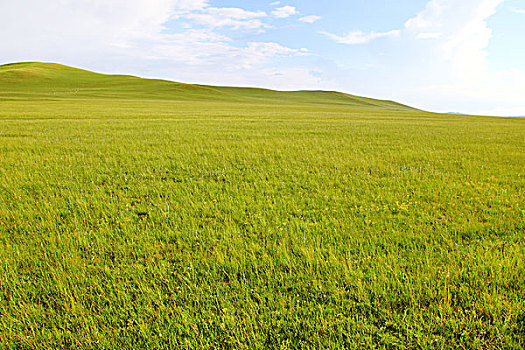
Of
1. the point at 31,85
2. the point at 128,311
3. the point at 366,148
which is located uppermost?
the point at 31,85

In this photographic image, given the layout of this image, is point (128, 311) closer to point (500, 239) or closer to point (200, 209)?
point (200, 209)

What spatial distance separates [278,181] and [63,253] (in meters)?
4.24

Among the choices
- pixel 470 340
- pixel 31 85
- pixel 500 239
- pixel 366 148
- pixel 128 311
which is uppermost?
pixel 31 85

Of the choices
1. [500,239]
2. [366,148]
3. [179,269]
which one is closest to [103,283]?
[179,269]

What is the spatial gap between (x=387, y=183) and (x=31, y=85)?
82.6 meters

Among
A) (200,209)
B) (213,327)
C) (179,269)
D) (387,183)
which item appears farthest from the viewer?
(387,183)

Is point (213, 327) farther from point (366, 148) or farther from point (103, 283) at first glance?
point (366, 148)

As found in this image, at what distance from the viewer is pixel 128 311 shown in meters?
2.76

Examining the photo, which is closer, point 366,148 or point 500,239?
point 500,239

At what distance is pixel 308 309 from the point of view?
2.73m

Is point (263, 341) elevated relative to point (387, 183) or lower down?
lower down

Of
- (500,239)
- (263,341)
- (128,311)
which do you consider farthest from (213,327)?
(500,239)

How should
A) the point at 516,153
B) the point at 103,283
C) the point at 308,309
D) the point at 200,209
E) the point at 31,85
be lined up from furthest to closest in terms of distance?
the point at 31,85, the point at 516,153, the point at 200,209, the point at 103,283, the point at 308,309

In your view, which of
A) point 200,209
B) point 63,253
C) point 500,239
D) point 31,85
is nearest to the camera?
point 63,253
